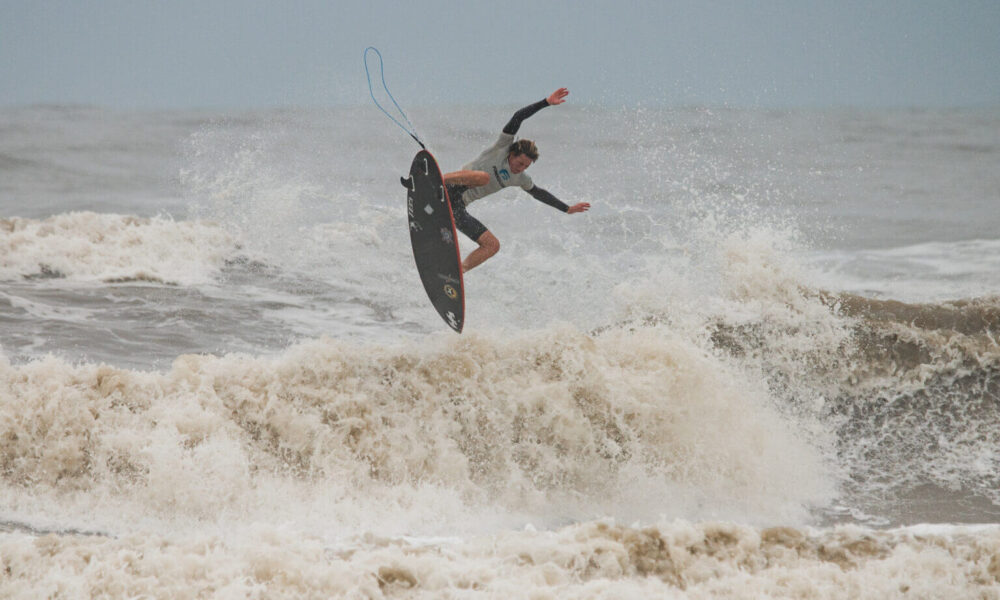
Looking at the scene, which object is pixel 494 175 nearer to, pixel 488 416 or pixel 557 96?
pixel 557 96

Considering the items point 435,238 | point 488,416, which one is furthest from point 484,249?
point 488,416

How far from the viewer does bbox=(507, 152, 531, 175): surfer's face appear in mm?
6242

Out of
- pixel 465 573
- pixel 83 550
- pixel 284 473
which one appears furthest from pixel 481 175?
pixel 83 550

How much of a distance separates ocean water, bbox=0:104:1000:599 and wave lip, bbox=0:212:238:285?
0.05 metres

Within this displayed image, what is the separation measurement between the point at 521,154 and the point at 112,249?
7.39m

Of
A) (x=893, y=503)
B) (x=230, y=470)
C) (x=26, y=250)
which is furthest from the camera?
(x=26, y=250)

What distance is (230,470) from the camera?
17.5 feet

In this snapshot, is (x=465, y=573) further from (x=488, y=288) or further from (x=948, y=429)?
(x=488, y=288)

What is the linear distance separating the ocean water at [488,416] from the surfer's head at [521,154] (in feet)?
4.80

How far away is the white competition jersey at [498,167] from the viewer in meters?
6.30

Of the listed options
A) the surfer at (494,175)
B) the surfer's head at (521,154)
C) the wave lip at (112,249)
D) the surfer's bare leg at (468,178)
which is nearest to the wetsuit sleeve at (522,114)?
the surfer at (494,175)

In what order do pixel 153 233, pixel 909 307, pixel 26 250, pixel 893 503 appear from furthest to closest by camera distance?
pixel 153 233 → pixel 26 250 → pixel 909 307 → pixel 893 503

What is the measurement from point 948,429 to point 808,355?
1359mm

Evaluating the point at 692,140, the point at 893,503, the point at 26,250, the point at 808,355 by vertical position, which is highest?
the point at 692,140
